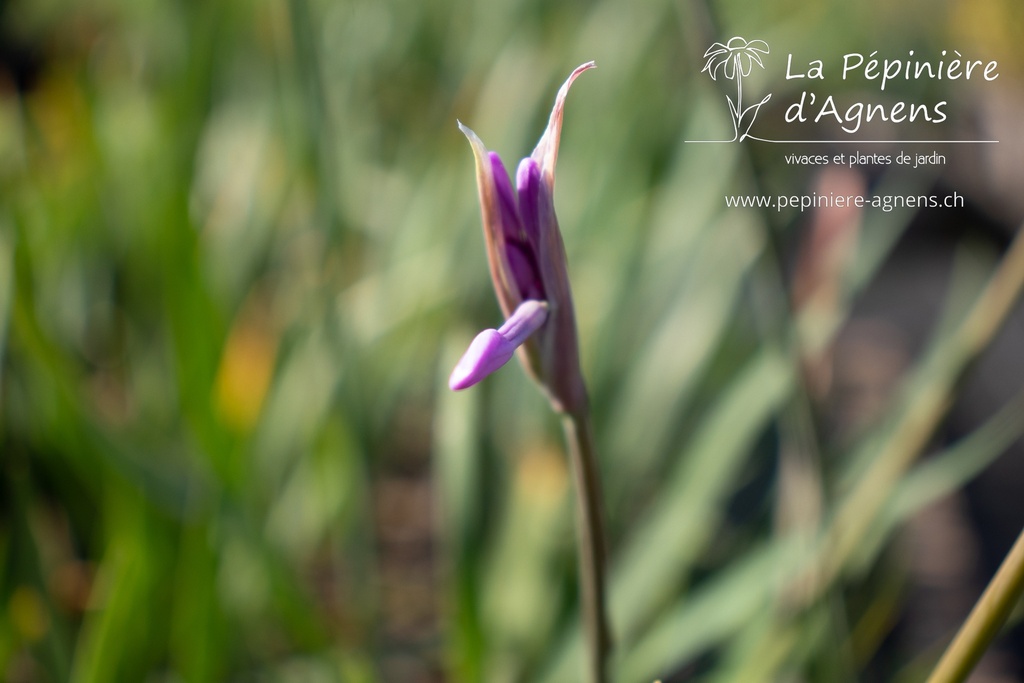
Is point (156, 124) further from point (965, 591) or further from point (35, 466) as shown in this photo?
point (965, 591)

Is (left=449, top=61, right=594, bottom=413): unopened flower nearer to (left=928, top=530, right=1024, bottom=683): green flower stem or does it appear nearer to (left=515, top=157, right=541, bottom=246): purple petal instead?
(left=515, top=157, right=541, bottom=246): purple petal

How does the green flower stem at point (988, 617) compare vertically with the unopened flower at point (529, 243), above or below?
below

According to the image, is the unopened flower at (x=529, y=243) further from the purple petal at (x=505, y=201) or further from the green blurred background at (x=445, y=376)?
the green blurred background at (x=445, y=376)

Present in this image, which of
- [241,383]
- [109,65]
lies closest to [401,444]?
[241,383]

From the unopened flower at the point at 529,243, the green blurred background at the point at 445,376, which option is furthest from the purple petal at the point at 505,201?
the green blurred background at the point at 445,376

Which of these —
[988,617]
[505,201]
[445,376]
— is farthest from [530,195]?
[445,376]

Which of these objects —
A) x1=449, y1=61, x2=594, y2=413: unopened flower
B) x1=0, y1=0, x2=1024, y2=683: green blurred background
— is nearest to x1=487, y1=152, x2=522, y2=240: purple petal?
x1=449, y1=61, x2=594, y2=413: unopened flower
